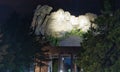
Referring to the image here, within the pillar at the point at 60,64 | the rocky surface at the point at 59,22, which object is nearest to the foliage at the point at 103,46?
the pillar at the point at 60,64

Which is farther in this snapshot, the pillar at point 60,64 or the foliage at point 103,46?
the pillar at point 60,64

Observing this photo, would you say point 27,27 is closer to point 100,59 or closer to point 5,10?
point 5,10

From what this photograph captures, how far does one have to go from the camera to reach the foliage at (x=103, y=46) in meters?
11.2

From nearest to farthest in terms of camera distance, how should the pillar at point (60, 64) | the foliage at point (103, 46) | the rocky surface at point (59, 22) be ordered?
1. the foliage at point (103, 46)
2. the pillar at point (60, 64)
3. the rocky surface at point (59, 22)

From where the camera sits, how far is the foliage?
36.8ft

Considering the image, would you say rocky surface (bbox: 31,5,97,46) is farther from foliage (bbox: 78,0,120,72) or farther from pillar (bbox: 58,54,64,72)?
foliage (bbox: 78,0,120,72)

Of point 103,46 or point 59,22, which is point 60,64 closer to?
point 59,22

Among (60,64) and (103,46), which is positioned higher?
(103,46)

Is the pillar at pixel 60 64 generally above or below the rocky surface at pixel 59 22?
below

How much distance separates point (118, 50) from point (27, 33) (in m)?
5.53

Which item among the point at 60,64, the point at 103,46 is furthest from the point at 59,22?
the point at 103,46

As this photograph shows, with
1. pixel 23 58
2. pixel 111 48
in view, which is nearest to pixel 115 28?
pixel 111 48

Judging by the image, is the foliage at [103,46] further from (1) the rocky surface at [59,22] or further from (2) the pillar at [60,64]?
(1) the rocky surface at [59,22]

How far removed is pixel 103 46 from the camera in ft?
37.2
